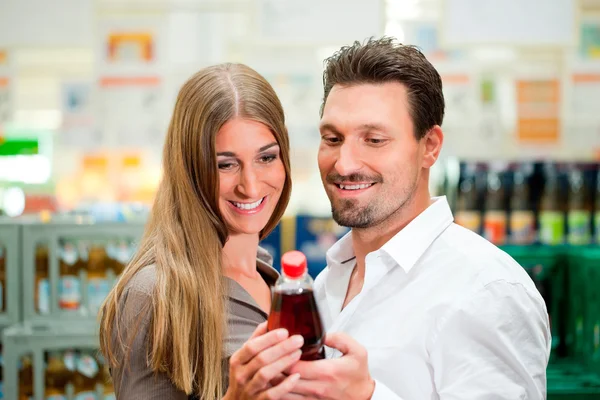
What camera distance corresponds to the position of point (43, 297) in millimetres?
→ 3799

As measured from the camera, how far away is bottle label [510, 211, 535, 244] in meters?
4.21

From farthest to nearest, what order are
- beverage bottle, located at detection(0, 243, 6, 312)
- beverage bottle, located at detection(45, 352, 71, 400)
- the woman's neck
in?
beverage bottle, located at detection(0, 243, 6, 312)
beverage bottle, located at detection(45, 352, 71, 400)
the woman's neck

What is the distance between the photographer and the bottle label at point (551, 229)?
4176 mm

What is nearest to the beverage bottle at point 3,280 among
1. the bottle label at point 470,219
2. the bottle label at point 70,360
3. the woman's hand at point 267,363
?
the bottle label at point 70,360

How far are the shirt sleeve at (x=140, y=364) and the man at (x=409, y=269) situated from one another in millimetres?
413

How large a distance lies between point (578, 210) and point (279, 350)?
358 cm

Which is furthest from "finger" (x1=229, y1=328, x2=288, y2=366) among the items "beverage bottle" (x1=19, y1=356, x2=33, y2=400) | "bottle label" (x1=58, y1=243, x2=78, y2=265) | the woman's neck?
"beverage bottle" (x1=19, y1=356, x2=33, y2=400)

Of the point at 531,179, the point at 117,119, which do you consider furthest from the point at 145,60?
the point at 531,179

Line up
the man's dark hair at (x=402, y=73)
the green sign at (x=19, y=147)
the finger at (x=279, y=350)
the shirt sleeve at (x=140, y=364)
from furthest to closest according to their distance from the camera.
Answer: the green sign at (x=19, y=147)
the man's dark hair at (x=402, y=73)
the shirt sleeve at (x=140, y=364)
the finger at (x=279, y=350)

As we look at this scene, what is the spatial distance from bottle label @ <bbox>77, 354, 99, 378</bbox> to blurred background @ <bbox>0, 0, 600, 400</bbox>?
2 cm

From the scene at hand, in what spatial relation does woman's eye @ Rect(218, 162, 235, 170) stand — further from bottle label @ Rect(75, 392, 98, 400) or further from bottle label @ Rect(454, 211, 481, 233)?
bottle label @ Rect(454, 211, 481, 233)

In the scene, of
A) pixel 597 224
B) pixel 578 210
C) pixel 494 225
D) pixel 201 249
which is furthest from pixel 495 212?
pixel 201 249

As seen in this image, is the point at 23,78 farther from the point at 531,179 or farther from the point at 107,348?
the point at 107,348

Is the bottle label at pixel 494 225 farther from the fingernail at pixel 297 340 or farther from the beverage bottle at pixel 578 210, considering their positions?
the fingernail at pixel 297 340
